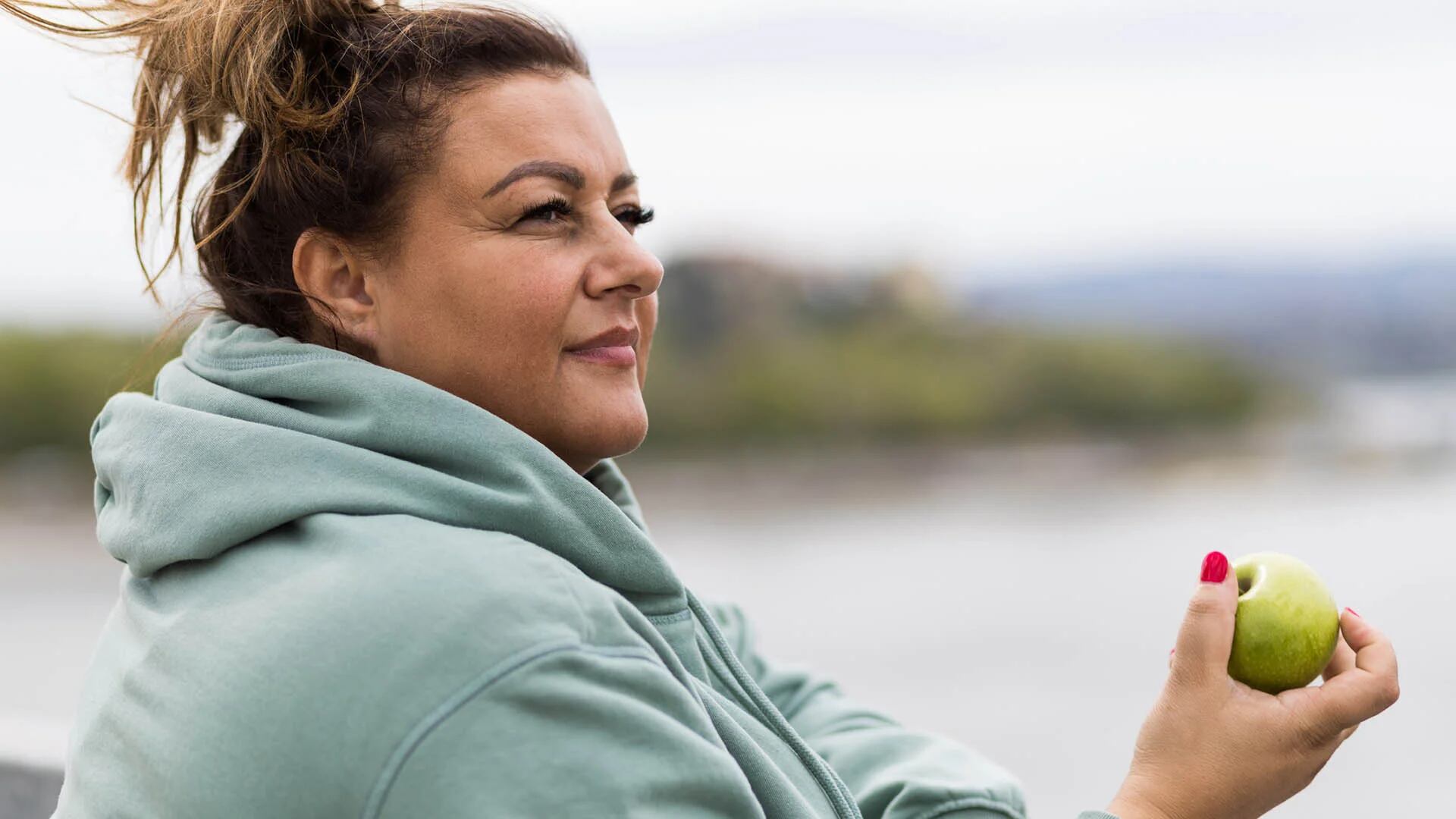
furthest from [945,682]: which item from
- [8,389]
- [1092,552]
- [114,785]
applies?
[8,389]

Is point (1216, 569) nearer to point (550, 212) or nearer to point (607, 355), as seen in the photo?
point (607, 355)

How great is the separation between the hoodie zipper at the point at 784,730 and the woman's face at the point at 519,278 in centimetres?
22

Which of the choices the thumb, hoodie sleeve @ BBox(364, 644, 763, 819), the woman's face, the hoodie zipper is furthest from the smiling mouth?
the thumb

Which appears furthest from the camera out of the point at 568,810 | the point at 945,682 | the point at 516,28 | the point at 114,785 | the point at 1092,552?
the point at 1092,552

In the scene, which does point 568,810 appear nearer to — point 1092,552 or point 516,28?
point 516,28

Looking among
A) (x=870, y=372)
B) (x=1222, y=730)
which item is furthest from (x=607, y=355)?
(x=870, y=372)

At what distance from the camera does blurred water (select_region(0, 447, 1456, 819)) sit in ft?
19.3

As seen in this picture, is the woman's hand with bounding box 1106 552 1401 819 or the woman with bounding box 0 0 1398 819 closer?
the woman with bounding box 0 0 1398 819

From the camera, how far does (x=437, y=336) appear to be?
5.00 ft

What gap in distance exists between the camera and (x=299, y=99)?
1543 millimetres

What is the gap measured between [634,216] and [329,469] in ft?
1.90

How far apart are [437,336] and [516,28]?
1.23ft

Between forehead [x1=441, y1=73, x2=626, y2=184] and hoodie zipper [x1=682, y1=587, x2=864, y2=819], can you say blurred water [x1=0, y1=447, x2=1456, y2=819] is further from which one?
forehead [x1=441, y1=73, x2=626, y2=184]

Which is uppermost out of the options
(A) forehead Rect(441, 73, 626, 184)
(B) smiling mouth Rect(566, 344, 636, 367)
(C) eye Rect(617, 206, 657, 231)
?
(A) forehead Rect(441, 73, 626, 184)
